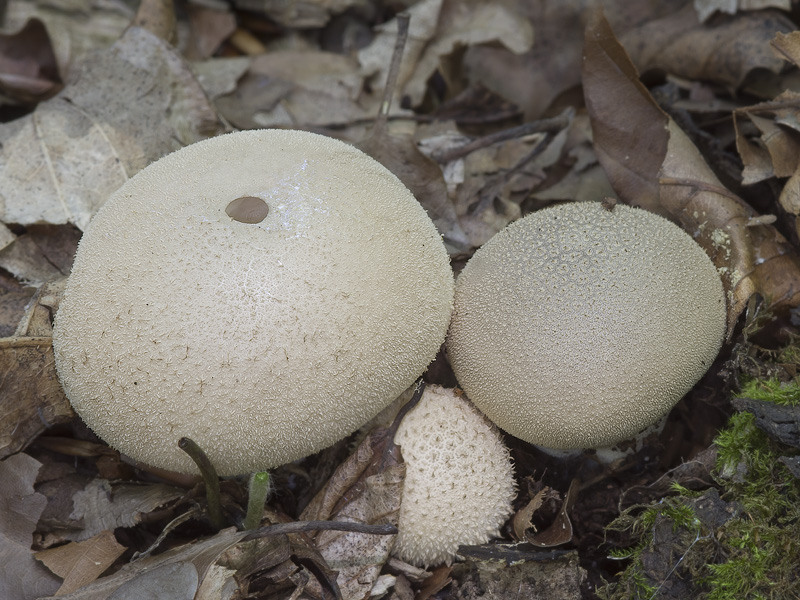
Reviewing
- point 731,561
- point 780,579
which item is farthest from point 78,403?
point 780,579

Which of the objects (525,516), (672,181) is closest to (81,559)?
(525,516)

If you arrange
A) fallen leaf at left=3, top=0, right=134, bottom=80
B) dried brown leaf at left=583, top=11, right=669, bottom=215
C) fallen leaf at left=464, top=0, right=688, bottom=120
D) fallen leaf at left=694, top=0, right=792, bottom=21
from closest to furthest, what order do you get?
dried brown leaf at left=583, top=11, right=669, bottom=215 < fallen leaf at left=694, top=0, right=792, bottom=21 < fallen leaf at left=464, top=0, right=688, bottom=120 < fallen leaf at left=3, top=0, right=134, bottom=80

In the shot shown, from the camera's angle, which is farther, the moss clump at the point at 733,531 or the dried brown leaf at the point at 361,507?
the dried brown leaf at the point at 361,507

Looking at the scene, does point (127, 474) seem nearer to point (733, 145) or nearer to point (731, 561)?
point (731, 561)

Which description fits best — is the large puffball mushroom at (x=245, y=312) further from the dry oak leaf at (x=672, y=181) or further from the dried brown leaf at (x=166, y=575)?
the dry oak leaf at (x=672, y=181)

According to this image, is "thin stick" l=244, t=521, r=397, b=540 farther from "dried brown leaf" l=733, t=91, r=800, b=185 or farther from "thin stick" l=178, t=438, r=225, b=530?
"dried brown leaf" l=733, t=91, r=800, b=185

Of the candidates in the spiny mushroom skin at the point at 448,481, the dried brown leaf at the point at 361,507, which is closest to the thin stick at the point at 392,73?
the spiny mushroom skin at the point at 448,481

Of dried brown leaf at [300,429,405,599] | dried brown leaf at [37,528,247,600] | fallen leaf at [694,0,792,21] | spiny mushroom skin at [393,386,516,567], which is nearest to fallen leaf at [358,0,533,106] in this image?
fallen leaf at [694,0,792,21]
